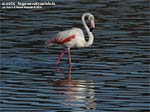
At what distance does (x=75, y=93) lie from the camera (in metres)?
12.6

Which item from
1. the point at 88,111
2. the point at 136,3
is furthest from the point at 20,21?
the point at 88,111

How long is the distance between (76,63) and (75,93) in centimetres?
314

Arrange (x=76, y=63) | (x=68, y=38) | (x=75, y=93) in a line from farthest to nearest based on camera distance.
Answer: (x=68, y=38), (x=76, y=63), (x=75, y=93)

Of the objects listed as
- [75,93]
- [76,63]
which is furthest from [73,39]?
[75,93]

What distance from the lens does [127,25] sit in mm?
20312

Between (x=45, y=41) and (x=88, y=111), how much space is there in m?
7.26

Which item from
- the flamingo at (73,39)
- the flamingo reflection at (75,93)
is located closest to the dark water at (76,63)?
the flamingo reflection at (75,93)

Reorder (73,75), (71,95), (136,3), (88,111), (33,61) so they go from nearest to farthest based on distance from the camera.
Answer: (88,111) < (71,95) < (73,75) < (33,61) < (136,3)

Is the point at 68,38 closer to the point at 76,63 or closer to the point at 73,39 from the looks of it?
the point at 73,39

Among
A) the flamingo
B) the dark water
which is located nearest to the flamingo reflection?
the dark water

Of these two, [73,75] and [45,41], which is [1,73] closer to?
[73,75]

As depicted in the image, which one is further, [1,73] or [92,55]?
[92,55]

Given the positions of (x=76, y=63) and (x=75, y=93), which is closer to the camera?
(x=75, y=93)

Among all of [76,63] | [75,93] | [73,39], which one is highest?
[73,39]
